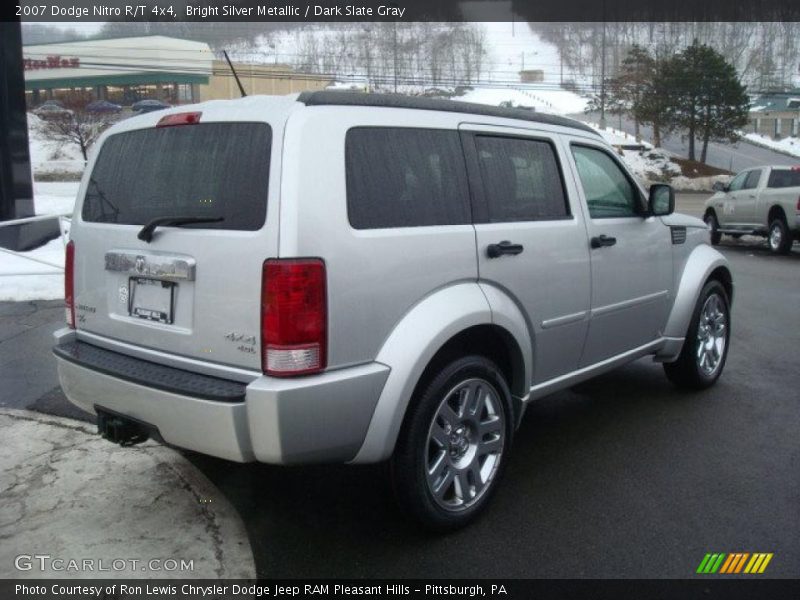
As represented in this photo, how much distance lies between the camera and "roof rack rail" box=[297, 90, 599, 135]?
3.00m

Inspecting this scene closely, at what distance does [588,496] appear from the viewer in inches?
147

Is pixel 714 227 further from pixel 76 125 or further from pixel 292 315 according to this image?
pixel 76 125

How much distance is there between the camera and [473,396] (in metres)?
3.45

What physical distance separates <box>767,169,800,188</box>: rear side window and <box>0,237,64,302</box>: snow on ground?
13.7 metres

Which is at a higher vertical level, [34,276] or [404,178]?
[404,178]

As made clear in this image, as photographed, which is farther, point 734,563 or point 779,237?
point 779,237

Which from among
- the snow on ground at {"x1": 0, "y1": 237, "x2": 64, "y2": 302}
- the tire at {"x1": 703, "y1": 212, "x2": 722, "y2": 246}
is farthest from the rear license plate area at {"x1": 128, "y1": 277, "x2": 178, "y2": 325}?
the tire at {"x1": 703, "y1": 212, "x2": 722, "y2": 246}

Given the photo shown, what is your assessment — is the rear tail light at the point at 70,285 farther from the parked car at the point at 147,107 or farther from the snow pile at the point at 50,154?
the snow pile at the point at 50,154

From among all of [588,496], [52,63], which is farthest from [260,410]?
[52,63]

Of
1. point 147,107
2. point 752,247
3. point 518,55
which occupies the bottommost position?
point 752,247

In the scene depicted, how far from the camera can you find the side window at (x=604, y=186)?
434 centimetres

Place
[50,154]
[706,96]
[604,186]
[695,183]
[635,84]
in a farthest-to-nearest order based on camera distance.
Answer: [635,84], [706,96], [695,183], [50,154], [604,186]

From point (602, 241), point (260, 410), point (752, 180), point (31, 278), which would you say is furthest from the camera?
point (752, 180)

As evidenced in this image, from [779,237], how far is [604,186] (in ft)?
39.5
